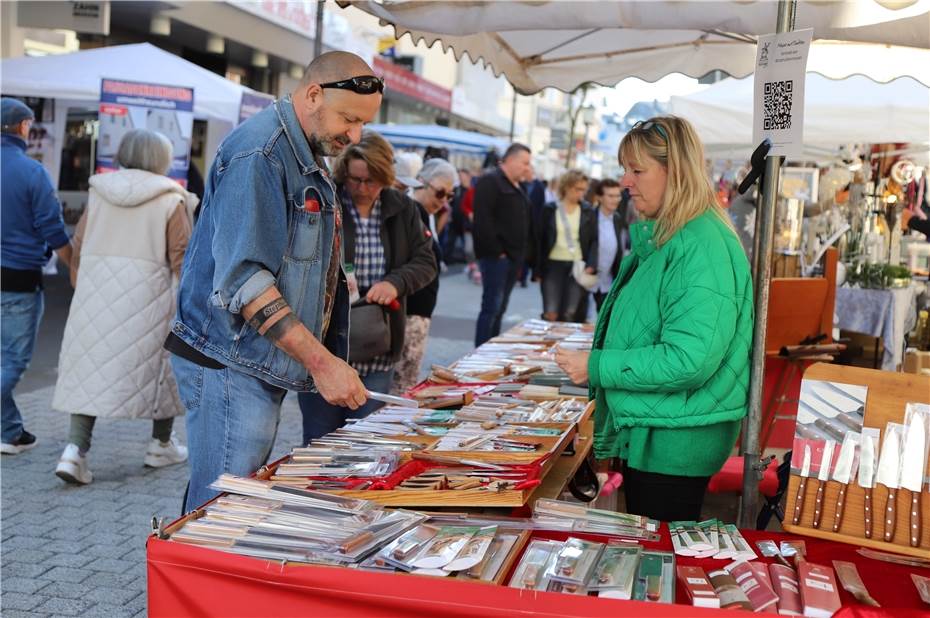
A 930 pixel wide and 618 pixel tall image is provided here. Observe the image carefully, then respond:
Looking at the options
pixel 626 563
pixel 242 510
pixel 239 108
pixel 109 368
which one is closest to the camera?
pixel 626 563

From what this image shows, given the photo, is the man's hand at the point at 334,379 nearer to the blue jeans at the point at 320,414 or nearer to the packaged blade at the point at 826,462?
the packaged blade at the point at 826,462

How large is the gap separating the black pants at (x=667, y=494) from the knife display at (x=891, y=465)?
0.72 metres

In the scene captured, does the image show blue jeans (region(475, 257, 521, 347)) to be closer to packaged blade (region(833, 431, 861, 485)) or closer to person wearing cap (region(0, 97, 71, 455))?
person wearing cap (region(0, 97, 71, 455))

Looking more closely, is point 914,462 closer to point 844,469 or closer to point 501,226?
point 844,469

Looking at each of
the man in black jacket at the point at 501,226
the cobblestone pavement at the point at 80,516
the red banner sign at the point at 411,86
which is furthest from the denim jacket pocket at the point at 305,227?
the red banner sign at the point at 411,86

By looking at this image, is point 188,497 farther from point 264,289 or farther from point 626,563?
point 626,563

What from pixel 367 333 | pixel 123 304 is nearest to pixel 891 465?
pixel 367 333

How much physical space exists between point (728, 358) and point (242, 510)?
4.73 feet

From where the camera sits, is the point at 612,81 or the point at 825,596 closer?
the point at 825,596

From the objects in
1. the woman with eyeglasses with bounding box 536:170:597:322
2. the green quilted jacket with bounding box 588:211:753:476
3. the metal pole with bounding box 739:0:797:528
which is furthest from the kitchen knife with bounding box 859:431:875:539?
the woman with eyeglasses with bounding box 536:170:597:322

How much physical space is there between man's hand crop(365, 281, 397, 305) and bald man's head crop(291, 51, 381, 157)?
1684mm

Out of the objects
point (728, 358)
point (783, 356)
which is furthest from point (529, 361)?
point (728, 358)

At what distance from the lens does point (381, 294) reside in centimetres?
439

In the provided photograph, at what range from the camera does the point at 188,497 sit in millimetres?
2857
